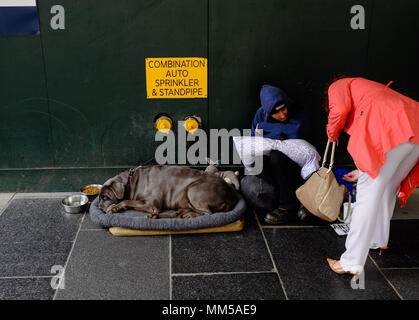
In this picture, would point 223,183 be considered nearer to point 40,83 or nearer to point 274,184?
point 274,184

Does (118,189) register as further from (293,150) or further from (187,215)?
(293,150)

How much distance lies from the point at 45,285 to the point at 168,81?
2369 mm

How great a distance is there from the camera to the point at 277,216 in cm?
384

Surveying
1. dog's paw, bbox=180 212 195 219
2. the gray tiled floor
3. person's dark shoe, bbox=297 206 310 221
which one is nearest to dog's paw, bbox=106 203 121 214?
the gray tiled floor

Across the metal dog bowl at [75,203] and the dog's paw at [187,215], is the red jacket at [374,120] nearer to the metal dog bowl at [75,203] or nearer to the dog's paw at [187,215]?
the dog's paw at [187,215]

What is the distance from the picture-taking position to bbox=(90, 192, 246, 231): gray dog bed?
3.54 meters

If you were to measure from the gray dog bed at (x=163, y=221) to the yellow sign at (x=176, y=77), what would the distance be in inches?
55.2

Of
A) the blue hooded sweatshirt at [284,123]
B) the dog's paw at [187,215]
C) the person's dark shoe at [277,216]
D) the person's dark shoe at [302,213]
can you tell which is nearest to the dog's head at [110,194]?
the dog's paw at [187,215]

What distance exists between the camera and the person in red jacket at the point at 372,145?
2.61m

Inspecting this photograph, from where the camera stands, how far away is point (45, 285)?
114 inches

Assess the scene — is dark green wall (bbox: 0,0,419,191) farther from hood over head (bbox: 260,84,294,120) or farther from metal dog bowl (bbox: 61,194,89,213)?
hood over head (bbox: 260,84,294,120)

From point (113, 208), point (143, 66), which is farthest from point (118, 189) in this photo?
point (143, 66)
